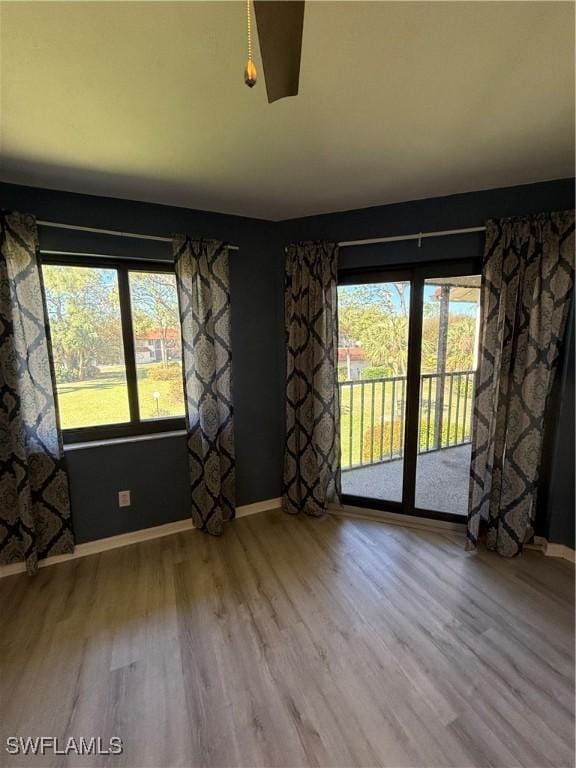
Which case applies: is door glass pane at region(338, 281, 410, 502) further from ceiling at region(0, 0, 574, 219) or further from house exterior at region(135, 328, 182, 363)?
house exterior at region(135, 328, 182, 363)

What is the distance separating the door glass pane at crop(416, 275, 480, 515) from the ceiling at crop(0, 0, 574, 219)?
651 mm

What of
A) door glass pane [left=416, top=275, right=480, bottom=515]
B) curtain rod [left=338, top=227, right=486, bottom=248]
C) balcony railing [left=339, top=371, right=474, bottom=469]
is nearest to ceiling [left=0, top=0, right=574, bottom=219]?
curtain rod [left=338, top=227, right=486, bottom=248]

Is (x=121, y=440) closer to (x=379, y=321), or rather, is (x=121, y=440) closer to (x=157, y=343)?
(x=157, y=343)

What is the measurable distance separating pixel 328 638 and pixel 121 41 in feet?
7.70

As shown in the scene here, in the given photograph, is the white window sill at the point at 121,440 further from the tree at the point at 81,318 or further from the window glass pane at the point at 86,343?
the tree at the point at 81,318

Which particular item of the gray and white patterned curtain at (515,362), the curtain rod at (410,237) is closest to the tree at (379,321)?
the curtain rod at (410,237)

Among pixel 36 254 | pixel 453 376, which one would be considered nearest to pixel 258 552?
pixel 453 376

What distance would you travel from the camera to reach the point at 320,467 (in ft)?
8.00

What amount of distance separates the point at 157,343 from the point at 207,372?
43 centimetres

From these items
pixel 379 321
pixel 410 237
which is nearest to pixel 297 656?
pixel 379 321

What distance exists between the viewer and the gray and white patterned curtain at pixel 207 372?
210cm

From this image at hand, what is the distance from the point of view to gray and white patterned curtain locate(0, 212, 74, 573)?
1.73 meters

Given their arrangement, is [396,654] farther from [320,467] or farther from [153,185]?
[153,185]

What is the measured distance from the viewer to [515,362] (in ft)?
6.05
